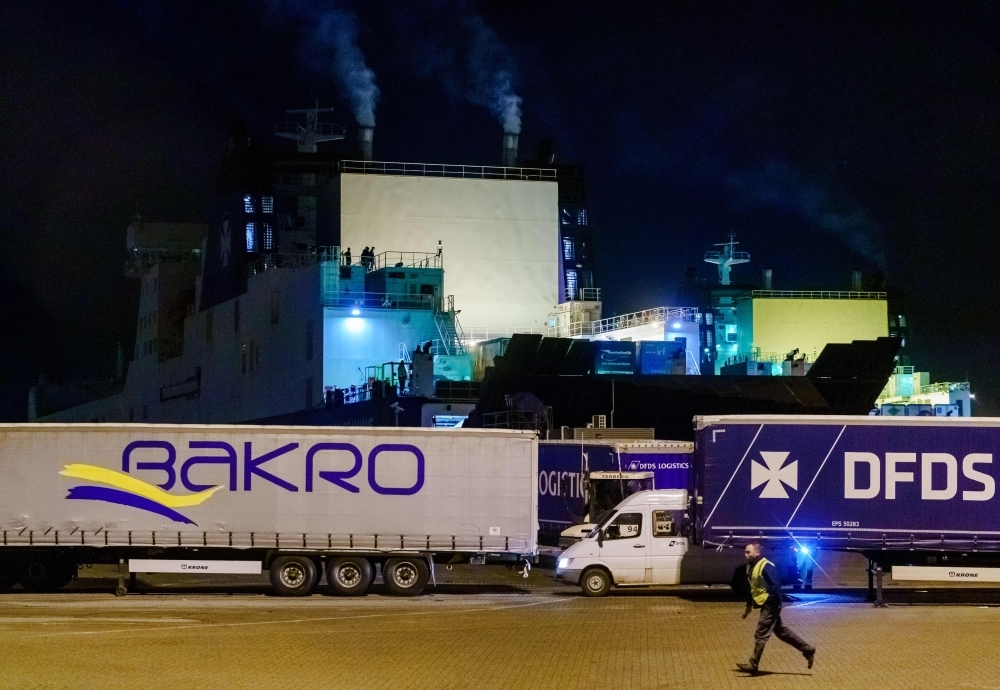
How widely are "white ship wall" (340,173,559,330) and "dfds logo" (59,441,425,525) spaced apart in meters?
25.3

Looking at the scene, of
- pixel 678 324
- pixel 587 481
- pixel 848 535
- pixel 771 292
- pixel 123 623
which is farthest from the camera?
pixel 771 292

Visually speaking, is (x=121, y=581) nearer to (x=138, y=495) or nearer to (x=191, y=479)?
(x=138, y=495)

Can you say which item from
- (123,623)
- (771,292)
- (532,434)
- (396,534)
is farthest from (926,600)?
(771,292)

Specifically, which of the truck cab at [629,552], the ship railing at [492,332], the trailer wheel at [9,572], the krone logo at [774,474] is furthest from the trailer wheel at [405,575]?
the ship railing at [492,332]

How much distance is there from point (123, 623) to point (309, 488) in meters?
5.10

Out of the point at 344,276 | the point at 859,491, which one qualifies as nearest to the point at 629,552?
the point at 859,491

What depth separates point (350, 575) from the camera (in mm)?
23297

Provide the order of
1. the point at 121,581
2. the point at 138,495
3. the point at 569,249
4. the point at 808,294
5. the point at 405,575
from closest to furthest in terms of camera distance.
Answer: the point at 405,575, the point at 138,495, the point at 121,581, the point at 569,249, the point at 808,294

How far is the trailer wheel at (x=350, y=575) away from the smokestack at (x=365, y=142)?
107 feet

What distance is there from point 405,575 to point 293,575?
188 cm

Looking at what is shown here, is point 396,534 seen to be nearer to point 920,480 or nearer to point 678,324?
point 920,480

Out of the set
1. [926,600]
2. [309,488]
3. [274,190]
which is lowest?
[926,600]

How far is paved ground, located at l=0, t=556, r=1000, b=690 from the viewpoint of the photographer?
14133 millimetres

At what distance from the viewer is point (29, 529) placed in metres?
23.5
